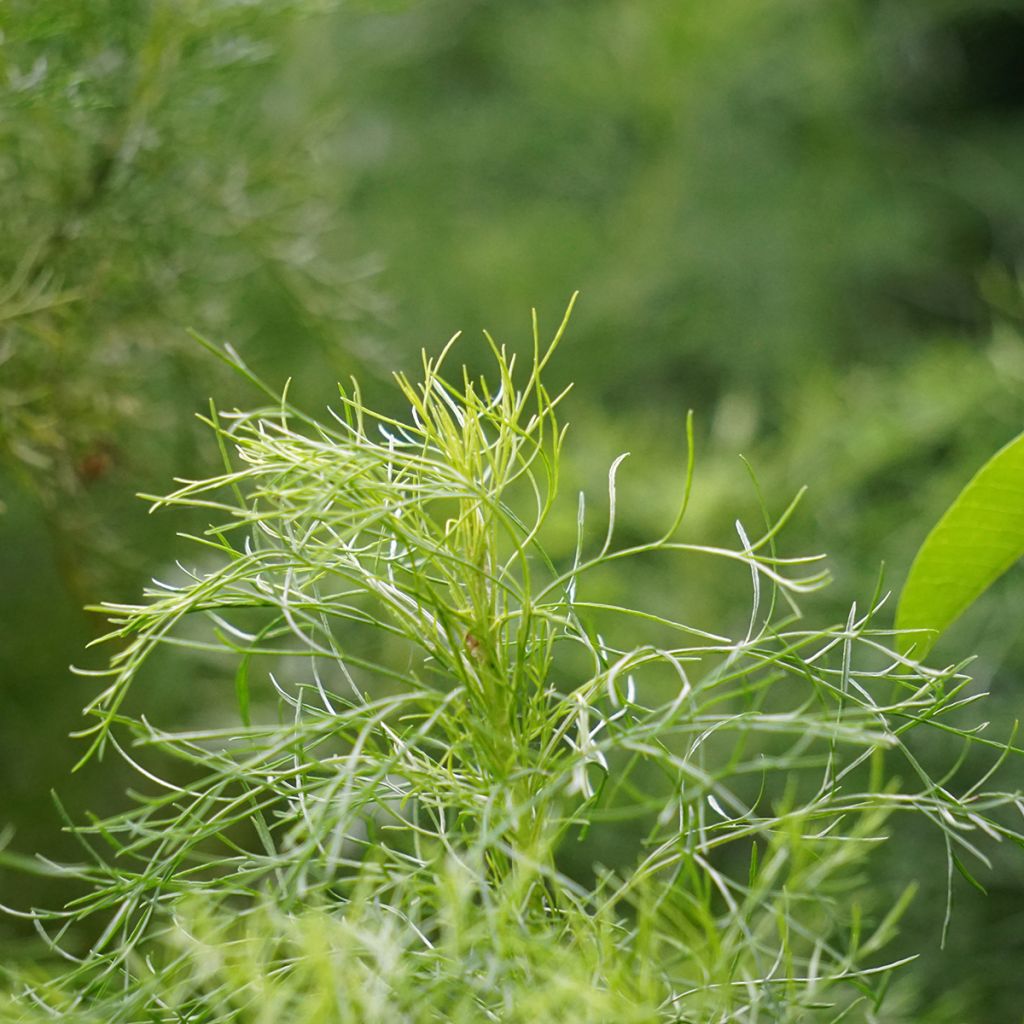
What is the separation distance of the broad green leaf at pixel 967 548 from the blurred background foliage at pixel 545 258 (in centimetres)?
10

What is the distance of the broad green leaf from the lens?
29 cm

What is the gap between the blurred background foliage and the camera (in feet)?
1.65

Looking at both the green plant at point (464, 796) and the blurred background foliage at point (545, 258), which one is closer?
the green plant at point (464, 796)

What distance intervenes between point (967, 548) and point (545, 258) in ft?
2.61

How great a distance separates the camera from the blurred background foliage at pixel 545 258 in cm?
50

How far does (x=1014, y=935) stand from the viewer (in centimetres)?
59

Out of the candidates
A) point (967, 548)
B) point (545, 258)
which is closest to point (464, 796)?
point (967, 548)

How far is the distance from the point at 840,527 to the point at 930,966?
0.24 m

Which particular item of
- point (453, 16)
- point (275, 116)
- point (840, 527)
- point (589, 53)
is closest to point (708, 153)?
point (589, 53)

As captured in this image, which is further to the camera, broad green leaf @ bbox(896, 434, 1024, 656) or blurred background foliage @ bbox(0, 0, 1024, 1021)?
blurred background foliage @ bbox(0, 0, 1024, 1021)

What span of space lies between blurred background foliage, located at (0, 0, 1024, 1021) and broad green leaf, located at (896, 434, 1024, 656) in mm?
100

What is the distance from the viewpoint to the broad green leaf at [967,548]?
285 mm

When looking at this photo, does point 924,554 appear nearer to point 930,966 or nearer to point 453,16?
point 930,966

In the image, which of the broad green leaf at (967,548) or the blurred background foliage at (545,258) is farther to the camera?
the blurred background foliage at (545,258)
